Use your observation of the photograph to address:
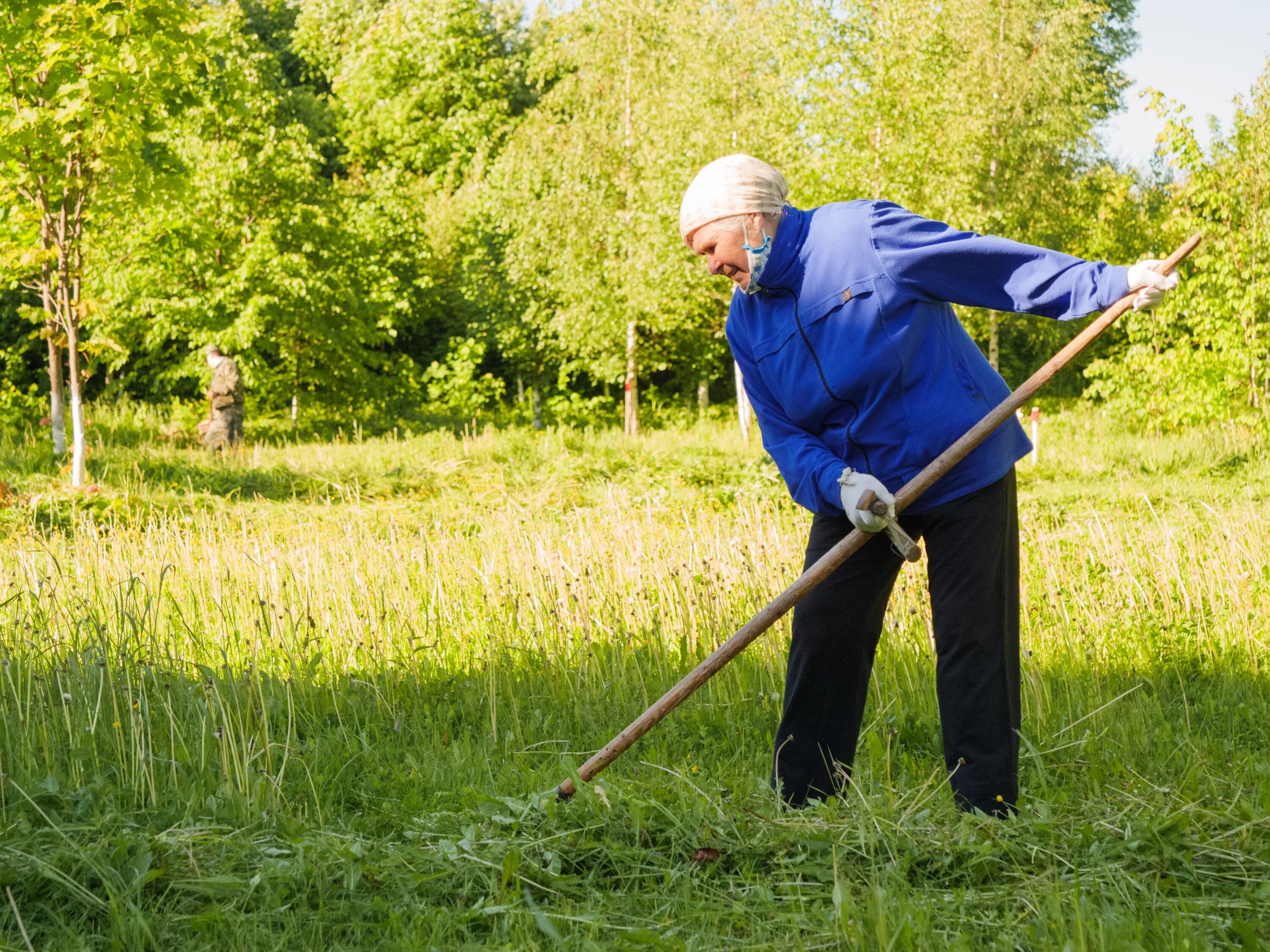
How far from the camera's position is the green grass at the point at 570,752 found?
2305 millimetres

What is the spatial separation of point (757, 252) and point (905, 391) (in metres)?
0.54

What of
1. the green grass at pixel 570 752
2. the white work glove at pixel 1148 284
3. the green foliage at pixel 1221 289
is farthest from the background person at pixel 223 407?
the white work glove at pixel 1148 284

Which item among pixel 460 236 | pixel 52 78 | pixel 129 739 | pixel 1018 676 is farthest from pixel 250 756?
pixel 460 236

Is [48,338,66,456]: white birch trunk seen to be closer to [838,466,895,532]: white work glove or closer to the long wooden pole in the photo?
the long wooden pole

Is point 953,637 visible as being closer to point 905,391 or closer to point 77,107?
point 905,391

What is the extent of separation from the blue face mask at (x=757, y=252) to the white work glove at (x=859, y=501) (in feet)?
2.01

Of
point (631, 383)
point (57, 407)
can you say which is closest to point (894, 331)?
point (57, 407)

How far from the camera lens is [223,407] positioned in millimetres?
13789

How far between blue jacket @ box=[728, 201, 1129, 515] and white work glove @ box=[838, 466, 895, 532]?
3.1 inches

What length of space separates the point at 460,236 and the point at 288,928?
2265 cm

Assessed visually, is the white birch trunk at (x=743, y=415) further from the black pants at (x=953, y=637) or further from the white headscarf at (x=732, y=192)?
the white headscarf at (x=732, y=192)

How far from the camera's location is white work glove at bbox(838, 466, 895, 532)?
2.74 metres

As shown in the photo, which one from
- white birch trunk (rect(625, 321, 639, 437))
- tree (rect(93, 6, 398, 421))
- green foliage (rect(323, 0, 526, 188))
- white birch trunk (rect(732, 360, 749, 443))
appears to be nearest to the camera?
tree (rect(93, 6, 398, 421))

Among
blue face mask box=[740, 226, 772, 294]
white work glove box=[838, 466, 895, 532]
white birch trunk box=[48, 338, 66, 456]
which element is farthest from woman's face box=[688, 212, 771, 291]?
white birch trunk box=[48, 338, 66, 456]
